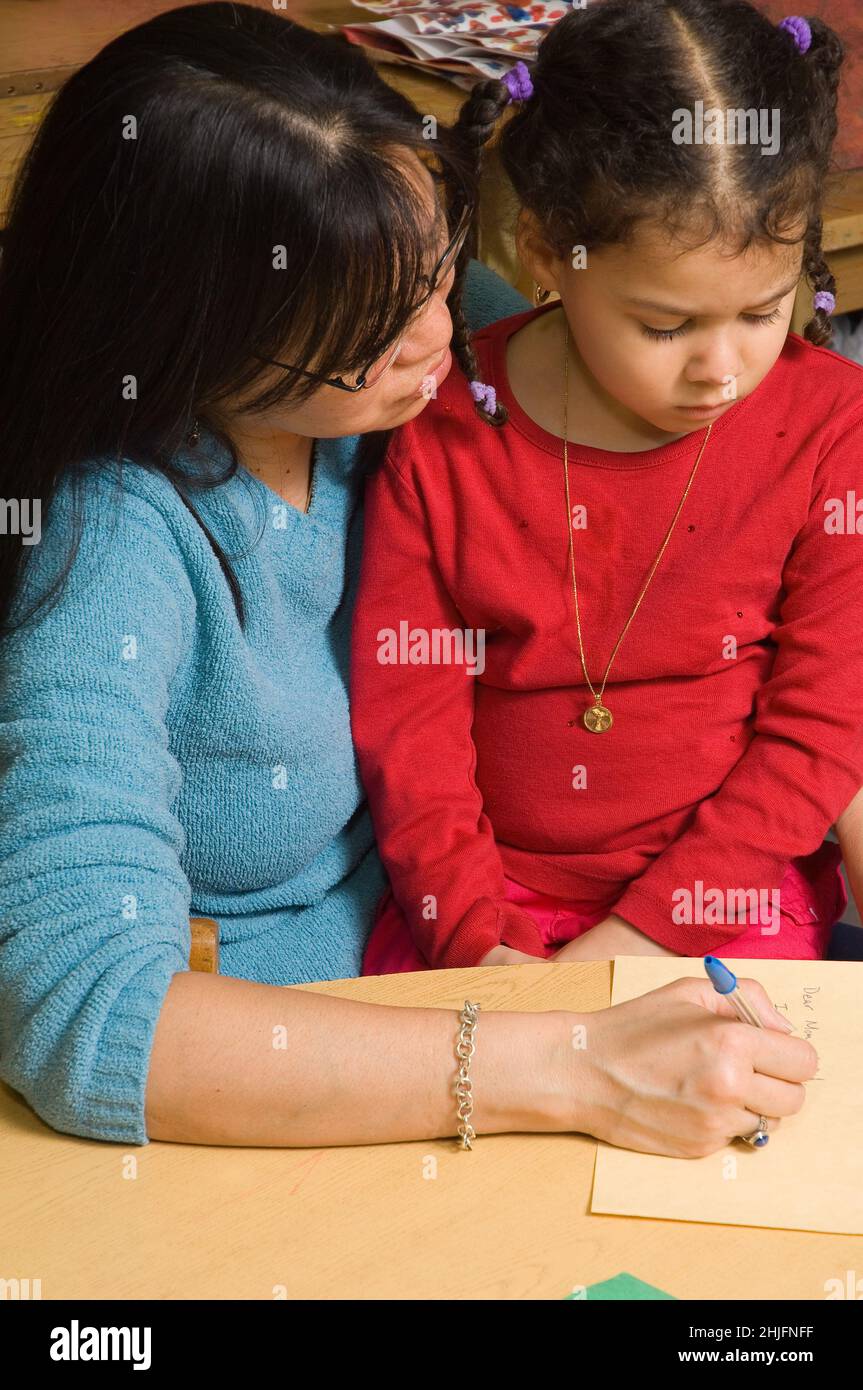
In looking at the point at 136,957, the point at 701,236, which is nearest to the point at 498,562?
the point at 701,236

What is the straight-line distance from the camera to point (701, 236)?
105 cm

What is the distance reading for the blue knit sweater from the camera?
2.90ft

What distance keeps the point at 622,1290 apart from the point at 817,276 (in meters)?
0.85

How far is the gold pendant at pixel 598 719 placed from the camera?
1285 mm

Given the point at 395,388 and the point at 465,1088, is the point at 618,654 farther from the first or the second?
the point at 465,1088

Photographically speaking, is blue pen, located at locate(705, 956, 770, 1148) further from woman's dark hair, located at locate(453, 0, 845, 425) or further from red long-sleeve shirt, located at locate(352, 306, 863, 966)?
woman's dark hair, located at locate(453, 0, 845, 425)

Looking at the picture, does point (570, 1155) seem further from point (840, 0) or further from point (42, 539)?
point (840, 0)

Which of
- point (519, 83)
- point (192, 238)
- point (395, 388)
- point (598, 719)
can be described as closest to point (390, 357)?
point (395, 388)

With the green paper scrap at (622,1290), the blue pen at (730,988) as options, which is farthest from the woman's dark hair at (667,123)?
the green paper scrap at (622,1290)

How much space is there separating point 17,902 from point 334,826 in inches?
15.4

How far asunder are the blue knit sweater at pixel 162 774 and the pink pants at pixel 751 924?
2cm

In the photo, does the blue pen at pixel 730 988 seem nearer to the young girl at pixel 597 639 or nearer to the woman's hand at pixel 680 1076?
the woman's hand at pixel 680 1076

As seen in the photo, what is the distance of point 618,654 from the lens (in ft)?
4.18
